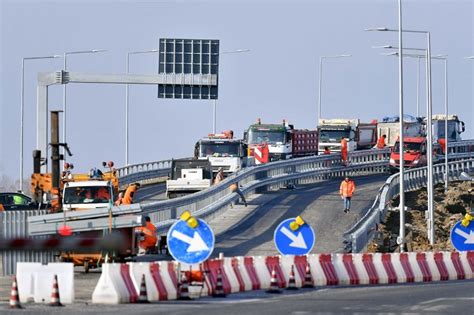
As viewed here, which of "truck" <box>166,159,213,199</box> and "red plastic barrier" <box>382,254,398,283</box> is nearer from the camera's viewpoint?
"red plastic barrier" <box>382,254,398,283</box>

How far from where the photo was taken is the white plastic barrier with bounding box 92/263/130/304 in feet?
66.4

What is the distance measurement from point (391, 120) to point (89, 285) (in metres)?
66.8

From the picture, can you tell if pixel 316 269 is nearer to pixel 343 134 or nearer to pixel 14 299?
pixel 14 299

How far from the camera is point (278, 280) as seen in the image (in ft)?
78.7

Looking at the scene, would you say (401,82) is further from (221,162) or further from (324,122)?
(324,122)

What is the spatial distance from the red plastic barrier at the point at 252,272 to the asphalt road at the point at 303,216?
371 inches

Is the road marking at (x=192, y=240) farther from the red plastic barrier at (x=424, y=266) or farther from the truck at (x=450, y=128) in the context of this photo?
the truck at (x=450, y=128)

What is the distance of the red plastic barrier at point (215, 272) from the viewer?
881 inches

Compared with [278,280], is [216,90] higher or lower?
higher

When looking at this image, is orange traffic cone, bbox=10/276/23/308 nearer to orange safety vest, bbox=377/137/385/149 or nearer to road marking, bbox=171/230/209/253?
road marking, bbox=171/230/209/253

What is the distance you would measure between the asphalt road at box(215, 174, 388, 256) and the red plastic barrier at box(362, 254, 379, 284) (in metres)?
7.47

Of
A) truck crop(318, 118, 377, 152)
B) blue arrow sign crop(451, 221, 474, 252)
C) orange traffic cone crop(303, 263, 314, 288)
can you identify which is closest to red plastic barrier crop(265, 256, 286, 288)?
orange traffic cone crop(303, 263, 314, 288)

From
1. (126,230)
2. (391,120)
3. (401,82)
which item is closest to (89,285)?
(126,230)

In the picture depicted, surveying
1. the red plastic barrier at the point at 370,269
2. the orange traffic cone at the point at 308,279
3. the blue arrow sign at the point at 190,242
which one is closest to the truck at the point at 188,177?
the red plastic barrier at the point at 370,269
